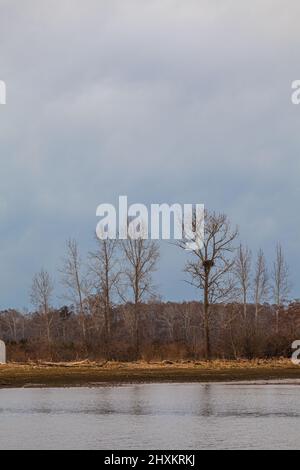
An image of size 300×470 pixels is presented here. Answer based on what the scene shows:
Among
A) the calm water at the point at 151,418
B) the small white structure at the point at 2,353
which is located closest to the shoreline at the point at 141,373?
the small white structure at the point at 2,353

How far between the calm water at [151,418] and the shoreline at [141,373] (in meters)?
5.32

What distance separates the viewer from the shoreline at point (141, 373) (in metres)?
47.5

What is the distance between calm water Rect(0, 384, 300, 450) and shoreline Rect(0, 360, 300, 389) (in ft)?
17.4

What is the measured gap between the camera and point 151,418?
95.2ft

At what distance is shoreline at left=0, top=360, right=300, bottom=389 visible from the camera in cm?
4747

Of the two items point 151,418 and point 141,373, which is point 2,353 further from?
point 151,418

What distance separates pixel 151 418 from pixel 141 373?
22.9 m

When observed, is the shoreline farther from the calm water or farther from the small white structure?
the calm water

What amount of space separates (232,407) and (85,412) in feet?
17.6

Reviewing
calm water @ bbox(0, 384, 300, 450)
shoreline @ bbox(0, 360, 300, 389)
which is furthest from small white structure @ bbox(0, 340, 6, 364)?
calm water @ bbox(0, 384, 300, 450)

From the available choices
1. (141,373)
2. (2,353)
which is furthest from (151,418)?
(2,353)
